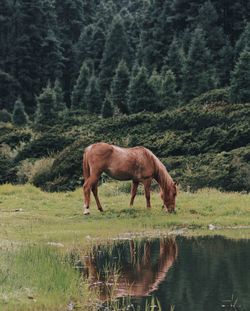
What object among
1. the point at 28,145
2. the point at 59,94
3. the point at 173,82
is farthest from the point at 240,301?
the point at 59,94

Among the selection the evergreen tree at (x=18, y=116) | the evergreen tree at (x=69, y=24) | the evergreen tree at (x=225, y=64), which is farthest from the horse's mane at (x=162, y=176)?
the evergreen tree at (x=69, y=24)

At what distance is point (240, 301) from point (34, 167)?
24.7 meters

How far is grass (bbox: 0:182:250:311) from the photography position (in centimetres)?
1041

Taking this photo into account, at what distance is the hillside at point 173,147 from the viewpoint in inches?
1192

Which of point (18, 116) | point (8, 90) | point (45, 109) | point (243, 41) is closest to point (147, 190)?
point (243, 41)

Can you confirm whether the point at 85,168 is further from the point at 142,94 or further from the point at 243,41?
the point at 243,41

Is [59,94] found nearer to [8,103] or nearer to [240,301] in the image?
[8,103]

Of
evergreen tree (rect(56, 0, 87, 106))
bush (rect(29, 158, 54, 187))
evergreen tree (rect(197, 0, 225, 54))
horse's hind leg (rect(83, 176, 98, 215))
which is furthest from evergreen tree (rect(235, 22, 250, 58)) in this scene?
horse's hind leg (rect(83, 176, 98, 215))

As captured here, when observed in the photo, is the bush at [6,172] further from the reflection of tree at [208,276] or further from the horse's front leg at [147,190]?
the reflection of tree at [208,276]

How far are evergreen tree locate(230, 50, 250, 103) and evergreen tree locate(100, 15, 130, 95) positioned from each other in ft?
85.6

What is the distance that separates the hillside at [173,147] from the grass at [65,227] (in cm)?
379

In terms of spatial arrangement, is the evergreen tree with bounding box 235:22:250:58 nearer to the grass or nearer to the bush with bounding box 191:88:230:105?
the bush with bounding box 191:88:230:105

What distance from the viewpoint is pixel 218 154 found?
32969 millimetres

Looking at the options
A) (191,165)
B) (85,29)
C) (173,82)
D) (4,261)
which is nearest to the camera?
(4,261)
